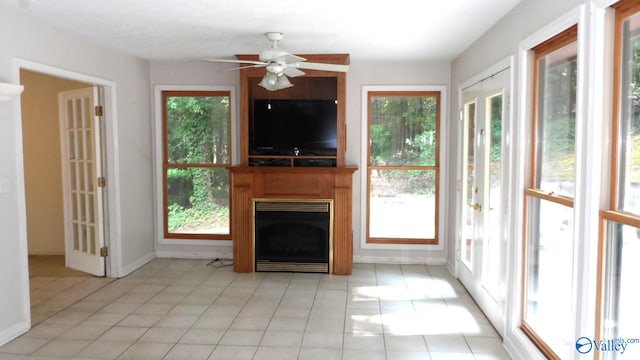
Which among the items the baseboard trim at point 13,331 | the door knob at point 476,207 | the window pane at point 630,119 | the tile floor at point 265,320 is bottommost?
the tile floor at point 265,320

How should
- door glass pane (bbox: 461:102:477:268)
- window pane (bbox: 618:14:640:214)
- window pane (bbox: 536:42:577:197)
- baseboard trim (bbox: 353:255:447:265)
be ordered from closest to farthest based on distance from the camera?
1. window pane (bbox: 618:14:640:214)
2. window pane (bbox: 536:42:577:197)
3. door glass pane (bbox: 461:102:477:268)
4. baseboard trim (bbox: 353:255:447:265)

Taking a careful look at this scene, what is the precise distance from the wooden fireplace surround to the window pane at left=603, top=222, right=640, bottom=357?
3.15m

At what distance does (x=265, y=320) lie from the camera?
387 centimetres

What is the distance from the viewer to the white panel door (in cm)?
499

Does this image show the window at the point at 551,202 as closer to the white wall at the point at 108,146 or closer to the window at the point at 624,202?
the window at the point at 624,202

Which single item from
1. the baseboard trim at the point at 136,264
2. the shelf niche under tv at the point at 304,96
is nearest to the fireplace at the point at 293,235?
the shelf niche under tv at the point at 304,96

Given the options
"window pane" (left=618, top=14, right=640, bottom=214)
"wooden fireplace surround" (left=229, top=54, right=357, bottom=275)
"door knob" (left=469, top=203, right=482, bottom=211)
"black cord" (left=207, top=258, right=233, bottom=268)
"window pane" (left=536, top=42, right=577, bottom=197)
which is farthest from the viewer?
"black cord" (left=207, top=258, right=233, bottom=268)

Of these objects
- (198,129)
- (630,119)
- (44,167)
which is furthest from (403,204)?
(44,167)

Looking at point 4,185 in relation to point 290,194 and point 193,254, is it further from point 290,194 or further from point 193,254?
point 193,254

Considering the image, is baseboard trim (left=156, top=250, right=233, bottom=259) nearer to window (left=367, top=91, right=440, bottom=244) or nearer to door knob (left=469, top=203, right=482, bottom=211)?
window (left=367, top=91, right=440, bottom=244)

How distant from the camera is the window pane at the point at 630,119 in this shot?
1942 mm

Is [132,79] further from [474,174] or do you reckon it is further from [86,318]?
[474,174]

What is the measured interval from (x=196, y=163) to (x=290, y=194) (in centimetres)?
146

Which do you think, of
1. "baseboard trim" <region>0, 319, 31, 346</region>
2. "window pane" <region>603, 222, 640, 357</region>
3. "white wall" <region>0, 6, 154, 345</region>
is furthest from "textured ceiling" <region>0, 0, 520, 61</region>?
"baseboard trim" <region>0, 319, 31, 346</region>
